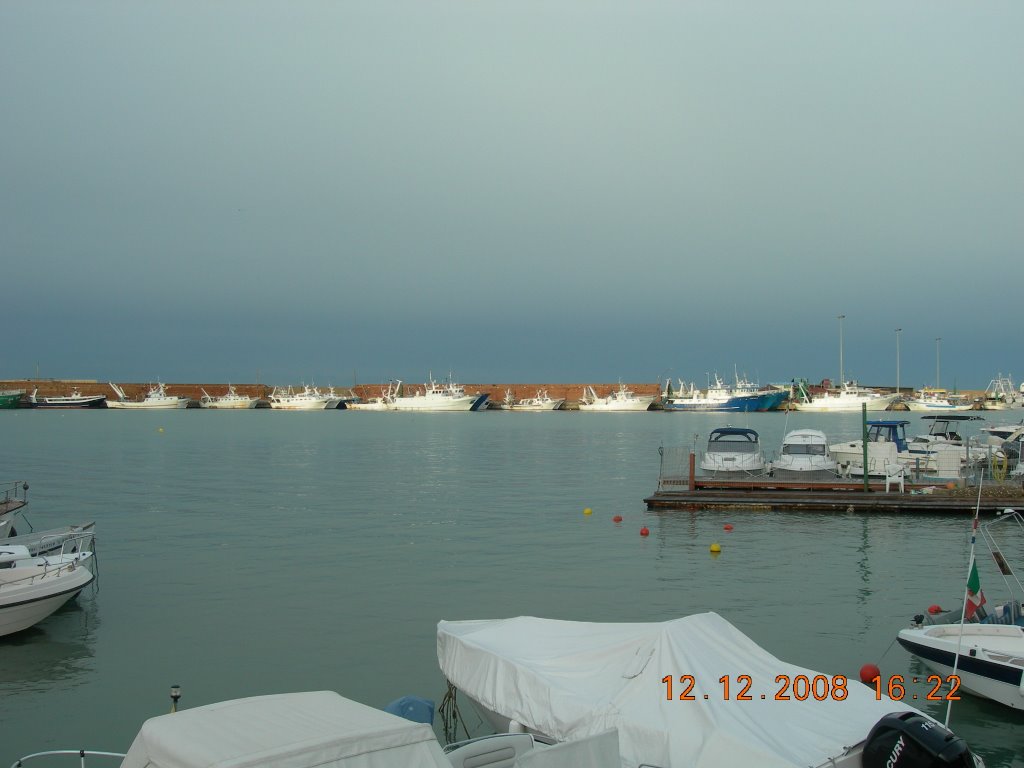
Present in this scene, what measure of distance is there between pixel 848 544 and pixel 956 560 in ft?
9.75

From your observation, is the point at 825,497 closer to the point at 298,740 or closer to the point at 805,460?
the point at 805,460

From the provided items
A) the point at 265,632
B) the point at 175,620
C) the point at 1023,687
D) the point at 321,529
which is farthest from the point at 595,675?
the point at 321,529

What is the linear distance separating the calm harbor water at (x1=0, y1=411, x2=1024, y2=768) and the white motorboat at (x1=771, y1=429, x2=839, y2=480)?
543 cm

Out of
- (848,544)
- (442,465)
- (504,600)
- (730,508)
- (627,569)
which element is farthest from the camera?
(442,465)

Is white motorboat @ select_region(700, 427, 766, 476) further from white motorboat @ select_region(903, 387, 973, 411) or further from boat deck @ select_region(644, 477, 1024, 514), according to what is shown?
white motorboat @ select_region(903, 387, 973, 411)

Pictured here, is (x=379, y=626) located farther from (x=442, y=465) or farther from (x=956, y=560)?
(x=442, y=465)

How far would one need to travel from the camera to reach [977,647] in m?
11.8

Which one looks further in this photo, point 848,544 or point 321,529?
point 321,529

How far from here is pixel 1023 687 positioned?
1104 centimetres

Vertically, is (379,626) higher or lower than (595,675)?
lower

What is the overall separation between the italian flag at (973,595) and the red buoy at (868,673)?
1497 mm

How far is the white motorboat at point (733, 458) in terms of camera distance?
35531 millimetres

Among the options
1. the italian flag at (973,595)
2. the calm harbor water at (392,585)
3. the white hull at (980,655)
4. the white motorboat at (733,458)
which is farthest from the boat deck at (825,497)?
the white hull at (980,655)

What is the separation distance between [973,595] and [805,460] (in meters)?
23.4
